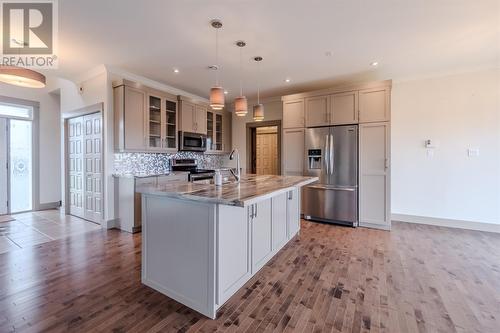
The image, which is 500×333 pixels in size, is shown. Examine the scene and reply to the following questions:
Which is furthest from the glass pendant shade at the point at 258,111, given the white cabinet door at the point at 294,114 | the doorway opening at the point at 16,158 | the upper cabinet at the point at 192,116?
the doorway opening at the point at 16,158

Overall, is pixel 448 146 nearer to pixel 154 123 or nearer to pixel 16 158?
pixel 154 123

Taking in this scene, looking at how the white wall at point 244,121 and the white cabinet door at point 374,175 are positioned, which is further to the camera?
the white wall at point 244,121

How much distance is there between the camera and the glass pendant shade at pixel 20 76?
2275mm

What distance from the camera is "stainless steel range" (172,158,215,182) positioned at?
196 inches

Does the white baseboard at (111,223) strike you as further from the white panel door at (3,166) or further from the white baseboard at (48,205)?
the white panel door at (3,166)

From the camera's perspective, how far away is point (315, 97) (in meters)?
4.55

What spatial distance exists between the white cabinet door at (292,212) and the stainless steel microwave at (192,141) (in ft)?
9.10

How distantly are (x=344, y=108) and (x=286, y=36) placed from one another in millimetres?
1952

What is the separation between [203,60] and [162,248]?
285 centimetres

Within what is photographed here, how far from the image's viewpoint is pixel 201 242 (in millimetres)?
1753

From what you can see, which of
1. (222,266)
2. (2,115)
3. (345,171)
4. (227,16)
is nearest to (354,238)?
(345,171)

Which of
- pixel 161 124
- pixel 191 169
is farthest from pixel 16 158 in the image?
pixel 191 169

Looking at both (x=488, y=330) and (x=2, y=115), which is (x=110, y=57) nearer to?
(x=2, y=115)

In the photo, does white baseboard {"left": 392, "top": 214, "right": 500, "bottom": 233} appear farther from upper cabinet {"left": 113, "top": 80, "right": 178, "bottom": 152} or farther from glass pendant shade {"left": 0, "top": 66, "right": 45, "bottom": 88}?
glass pendant shade {"left": 0, "top": 66, "right": 45, "bottom": 88}
